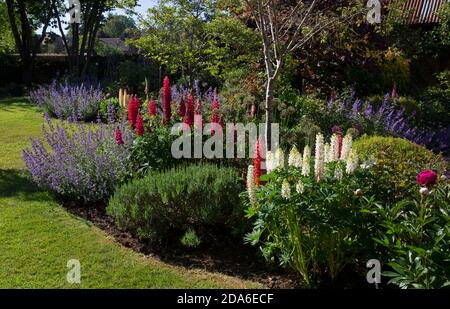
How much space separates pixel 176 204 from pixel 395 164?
209cm

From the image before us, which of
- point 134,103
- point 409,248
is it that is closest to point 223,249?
point 409,248

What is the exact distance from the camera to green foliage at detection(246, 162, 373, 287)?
147 inches

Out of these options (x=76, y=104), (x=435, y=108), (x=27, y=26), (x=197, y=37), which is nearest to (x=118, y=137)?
(x=197, y=37)

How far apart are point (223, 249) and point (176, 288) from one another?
85 cm

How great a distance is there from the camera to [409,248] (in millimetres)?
3400

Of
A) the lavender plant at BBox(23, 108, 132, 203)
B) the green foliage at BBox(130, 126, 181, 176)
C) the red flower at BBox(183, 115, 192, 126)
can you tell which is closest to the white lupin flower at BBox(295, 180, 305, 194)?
the green foliage at BBox(130, 126, 181, 176)

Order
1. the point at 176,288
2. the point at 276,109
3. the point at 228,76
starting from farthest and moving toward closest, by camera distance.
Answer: the point at 228,76 < the point at 276,109 < the point at 176,288

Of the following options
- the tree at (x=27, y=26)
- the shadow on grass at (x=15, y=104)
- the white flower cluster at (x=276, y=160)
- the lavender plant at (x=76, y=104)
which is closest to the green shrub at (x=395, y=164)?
the white flower cluster at (x=276, y=160)

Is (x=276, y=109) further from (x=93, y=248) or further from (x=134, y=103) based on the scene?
(x=93, y=248)

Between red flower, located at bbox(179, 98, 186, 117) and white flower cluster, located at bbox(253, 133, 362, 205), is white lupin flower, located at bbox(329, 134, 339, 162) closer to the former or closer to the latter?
white flower cluster, located at bbox(253, 133, 362, 205)

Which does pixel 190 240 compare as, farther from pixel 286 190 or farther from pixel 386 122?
pixel 386 122

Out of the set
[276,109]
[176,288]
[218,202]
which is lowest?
[176,288]

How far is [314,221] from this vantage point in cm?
369

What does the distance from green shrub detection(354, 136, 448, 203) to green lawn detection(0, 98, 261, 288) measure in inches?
55.2
